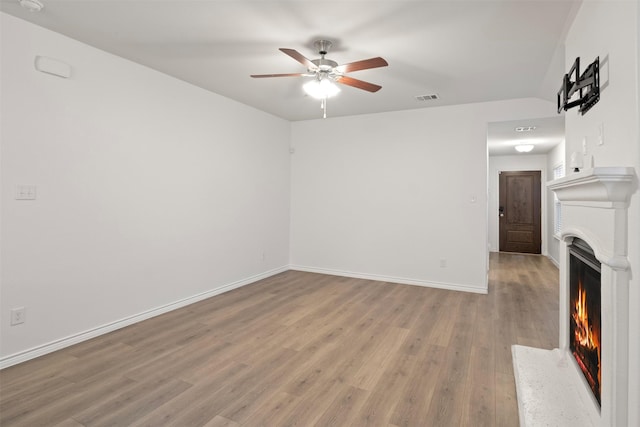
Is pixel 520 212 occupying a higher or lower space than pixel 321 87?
lower

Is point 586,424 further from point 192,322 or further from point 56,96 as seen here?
point 56,96

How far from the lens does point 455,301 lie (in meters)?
4.34

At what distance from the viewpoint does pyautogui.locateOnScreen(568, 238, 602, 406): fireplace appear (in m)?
1.79

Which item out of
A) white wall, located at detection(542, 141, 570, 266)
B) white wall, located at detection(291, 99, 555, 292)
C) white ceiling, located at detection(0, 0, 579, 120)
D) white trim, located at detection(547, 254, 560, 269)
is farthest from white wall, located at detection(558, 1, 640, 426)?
white trim, located at detection(547, 254, 560, 269)

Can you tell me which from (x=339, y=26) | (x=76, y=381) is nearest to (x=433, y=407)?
(x=76, y=381)

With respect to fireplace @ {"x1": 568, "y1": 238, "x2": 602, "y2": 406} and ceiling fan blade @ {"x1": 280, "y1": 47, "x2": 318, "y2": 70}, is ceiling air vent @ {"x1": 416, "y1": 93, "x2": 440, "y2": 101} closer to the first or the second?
ceiling fan blade @ {"x1": 280, "y1": 47, "x2": 318, "y2": 70}

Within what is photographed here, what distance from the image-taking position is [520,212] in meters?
8.49

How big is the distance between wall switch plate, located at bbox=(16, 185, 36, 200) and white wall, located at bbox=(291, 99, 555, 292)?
12.7 ft

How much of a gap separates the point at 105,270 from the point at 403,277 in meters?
3.90

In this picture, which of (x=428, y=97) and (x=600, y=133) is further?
(x=428, y=97)

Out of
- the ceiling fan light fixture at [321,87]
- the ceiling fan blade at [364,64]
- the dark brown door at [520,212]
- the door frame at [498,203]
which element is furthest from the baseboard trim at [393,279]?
the dark brown door at [520,212]

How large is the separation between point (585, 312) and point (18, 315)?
3.97m

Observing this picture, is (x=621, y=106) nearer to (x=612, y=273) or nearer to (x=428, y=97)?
(x=612, y=273)

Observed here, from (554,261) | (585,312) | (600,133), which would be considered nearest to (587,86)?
(600,133)
